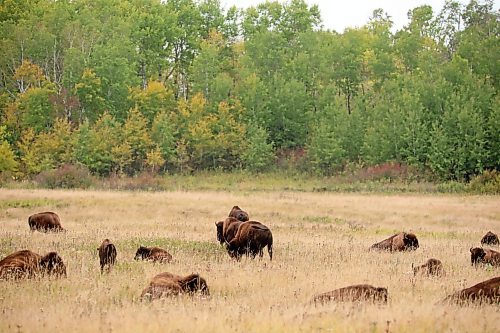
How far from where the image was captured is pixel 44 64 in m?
63.5

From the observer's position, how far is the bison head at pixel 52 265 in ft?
41.8

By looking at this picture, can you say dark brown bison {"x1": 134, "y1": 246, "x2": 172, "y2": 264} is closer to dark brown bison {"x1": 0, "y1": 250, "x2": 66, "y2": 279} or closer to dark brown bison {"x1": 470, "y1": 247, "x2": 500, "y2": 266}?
dark brown bison {"x1": 0, "y1": 250, "x2": 66, "y2": 279}

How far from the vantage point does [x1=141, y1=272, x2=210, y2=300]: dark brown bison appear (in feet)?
35.8

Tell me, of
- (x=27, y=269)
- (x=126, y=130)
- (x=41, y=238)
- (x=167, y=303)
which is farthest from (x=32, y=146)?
(x=167, y=303)

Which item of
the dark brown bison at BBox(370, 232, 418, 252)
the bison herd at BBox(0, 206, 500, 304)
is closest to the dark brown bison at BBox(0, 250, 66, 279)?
the bison herd at BBox(0, 206, 500, 304)

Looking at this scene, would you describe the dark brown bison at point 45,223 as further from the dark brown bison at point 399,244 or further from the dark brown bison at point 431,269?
the dark brown bison at point 431,269

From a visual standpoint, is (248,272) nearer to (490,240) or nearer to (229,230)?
(229,230)

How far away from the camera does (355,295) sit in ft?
34.7

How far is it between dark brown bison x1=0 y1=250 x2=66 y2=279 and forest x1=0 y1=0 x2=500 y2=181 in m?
38.4

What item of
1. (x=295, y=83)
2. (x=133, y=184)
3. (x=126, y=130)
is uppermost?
(x=295, y=83)

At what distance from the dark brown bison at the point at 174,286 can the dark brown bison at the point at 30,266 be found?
246 centimetres

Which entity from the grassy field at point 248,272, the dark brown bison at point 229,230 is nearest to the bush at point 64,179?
the grassy field at point 248,272

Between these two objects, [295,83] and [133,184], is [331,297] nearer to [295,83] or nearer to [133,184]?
[133,184]

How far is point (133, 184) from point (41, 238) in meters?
27.7
